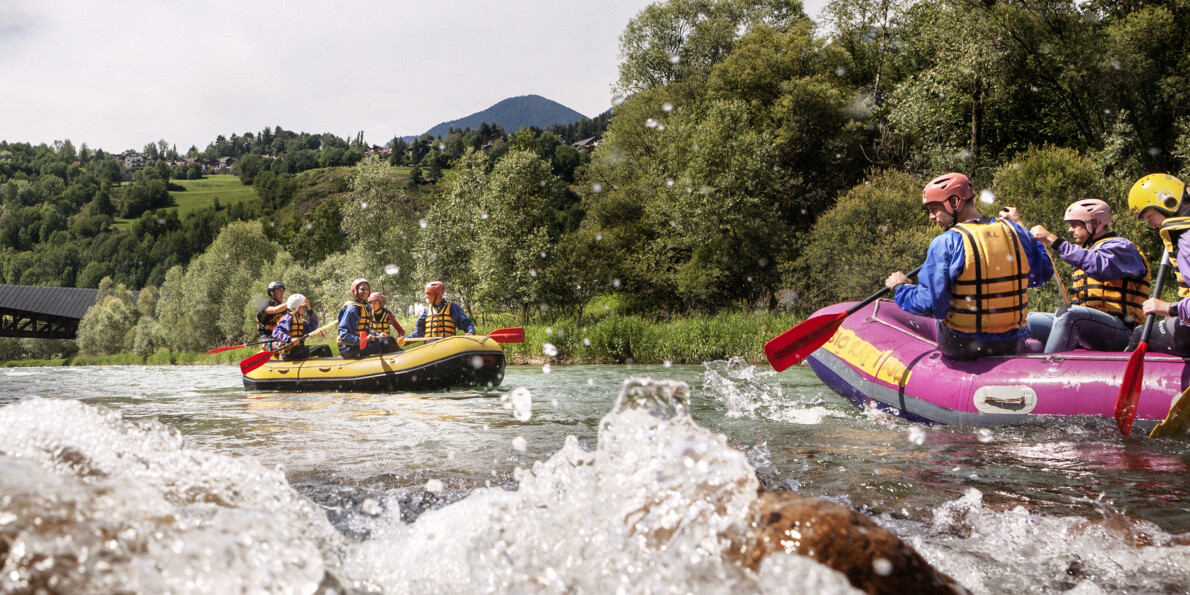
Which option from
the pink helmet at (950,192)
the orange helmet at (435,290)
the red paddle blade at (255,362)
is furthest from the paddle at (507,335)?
the pink helmet at (950,192)

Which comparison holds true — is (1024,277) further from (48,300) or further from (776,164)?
(48,300)

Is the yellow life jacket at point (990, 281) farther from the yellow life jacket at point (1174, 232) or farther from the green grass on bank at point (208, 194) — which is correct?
the green grass on bank at point (208, 194)

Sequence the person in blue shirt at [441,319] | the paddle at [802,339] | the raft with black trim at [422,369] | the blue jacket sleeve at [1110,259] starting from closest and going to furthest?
1. the blue jacket sleeve at [1110,259]
2. the paddle at [802,339]
3. the raft with black trim at [422,369]
4. the person in blue shirt at [441,319]

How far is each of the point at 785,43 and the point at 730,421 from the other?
1075 inches

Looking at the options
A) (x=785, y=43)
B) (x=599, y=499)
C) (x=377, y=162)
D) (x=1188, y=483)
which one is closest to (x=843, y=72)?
(x=785, y=43)

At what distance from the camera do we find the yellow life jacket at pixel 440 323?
11016 millimetres

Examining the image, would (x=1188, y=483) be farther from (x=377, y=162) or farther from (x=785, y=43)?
(x=377, y=162)

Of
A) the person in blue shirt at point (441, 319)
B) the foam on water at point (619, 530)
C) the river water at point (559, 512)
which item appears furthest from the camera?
the person in blue shirt at point (441, 319)

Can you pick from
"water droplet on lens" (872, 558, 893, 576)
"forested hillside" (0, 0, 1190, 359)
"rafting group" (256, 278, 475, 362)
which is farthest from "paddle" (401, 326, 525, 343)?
"forested hillside" (0, 0, 1190, 359)

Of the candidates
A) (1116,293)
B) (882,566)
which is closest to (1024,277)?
(1116,293)

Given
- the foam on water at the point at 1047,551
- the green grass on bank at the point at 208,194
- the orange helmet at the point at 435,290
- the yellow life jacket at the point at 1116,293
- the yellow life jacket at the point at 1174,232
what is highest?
the green grass on bank at the point at 208,194

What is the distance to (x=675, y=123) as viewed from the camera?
27500 millimetres

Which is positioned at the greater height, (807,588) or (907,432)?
(807,588)

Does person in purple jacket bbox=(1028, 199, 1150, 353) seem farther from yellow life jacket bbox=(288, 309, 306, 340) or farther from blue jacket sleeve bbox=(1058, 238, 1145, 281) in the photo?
yellow life jacket bbox=(288, 309, 306, 340)
